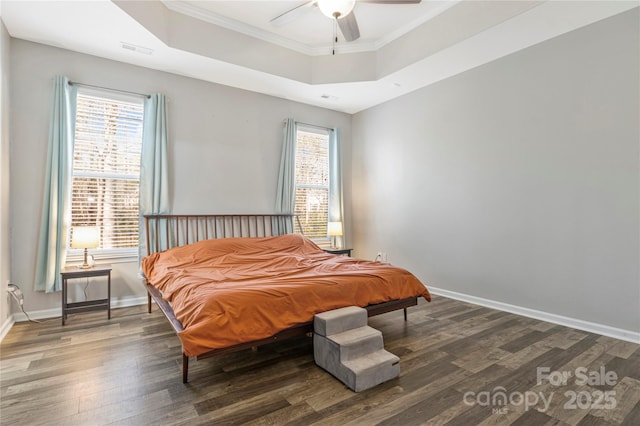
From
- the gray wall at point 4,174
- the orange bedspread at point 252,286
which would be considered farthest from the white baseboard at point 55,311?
the orange bedspread at point 252,286

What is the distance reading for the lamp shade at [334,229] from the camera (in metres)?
5.38

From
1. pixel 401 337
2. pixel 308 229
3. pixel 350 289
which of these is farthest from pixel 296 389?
pixel 308 229

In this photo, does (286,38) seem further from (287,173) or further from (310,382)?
(310,382)

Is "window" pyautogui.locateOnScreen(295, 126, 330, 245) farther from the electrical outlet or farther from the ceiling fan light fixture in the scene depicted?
the electrical outlet

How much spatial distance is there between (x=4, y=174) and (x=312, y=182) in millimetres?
3897

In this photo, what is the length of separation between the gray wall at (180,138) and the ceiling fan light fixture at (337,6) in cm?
261

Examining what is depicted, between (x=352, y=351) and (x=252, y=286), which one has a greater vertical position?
(x=252, y=286)

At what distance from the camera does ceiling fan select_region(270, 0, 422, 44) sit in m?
2.45

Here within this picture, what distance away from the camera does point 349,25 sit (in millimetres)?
2912

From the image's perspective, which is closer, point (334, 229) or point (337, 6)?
point (337, 6)

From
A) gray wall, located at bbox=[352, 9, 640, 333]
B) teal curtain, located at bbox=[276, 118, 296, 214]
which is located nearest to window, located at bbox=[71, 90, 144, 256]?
teal curtain, located at bbox=[276, 118, 296, 214]

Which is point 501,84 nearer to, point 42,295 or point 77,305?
point 77,305

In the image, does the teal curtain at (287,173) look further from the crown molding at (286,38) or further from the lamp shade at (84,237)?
the lamp shade at (84,237)

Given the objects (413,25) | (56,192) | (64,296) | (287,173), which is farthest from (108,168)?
(413,25)
